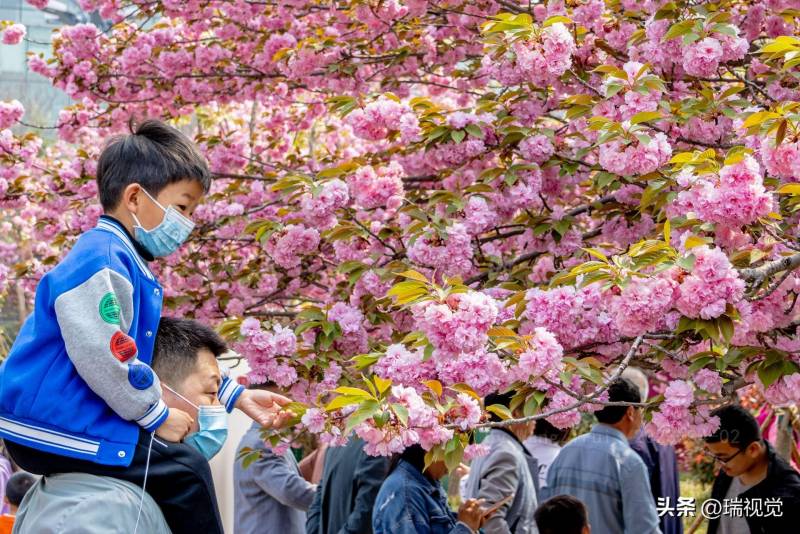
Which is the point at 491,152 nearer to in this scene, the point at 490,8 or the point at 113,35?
the point at 490,8

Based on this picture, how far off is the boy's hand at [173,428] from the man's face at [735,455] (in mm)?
2857

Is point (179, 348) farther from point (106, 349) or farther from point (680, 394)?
point (680, 394)

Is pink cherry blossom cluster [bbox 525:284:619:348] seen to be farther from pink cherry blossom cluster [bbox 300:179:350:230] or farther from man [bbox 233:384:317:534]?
man [bbox 233:384:317:534]

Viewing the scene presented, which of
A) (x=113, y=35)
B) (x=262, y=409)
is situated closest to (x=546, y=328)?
(x=262, y=409)

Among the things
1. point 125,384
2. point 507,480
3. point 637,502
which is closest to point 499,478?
point 507,480

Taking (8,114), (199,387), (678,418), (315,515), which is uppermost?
(199,387)

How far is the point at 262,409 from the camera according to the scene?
3053 mm

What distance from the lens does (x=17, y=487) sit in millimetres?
4918

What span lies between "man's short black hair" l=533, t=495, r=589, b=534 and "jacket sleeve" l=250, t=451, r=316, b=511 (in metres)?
1.31

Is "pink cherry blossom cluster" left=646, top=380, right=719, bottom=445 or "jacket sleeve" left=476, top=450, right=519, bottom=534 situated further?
"jacket sleeve" left=476, top=450, right=519, bottom=534

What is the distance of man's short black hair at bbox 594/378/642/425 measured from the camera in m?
4.98

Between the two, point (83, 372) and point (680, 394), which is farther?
point (680, 394)

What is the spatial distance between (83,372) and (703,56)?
2.33 m

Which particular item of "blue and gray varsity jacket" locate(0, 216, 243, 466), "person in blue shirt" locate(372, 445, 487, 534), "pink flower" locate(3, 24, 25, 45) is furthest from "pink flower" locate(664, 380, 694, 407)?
"pink flower" locate(3, 24, 25, 45)
